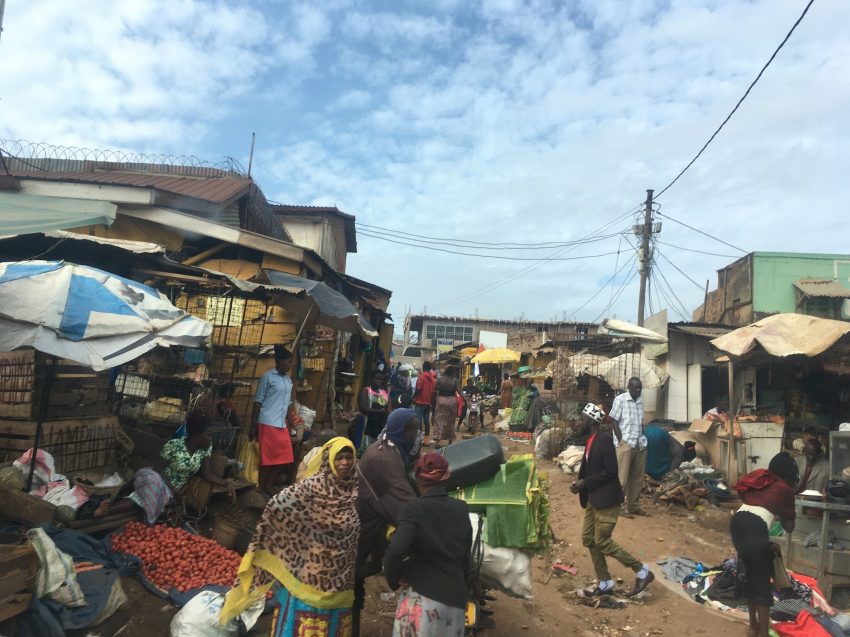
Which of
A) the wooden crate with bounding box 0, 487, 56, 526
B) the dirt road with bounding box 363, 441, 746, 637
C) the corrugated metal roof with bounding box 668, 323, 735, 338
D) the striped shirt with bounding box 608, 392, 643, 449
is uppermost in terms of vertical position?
the corrugated metal roof with bounding box 668, 323, 735, 338

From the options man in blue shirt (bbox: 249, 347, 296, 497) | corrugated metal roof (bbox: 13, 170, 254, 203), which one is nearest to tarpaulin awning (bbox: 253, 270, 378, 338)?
man in blue shirt (bbox: 249, 347, 296, 497)

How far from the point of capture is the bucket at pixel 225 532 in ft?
18.2

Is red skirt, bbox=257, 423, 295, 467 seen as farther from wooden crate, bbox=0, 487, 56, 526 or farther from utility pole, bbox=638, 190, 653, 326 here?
utility pole, bbox=638, 190, 653, 326

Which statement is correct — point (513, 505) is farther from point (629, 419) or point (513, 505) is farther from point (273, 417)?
point (629, 419)

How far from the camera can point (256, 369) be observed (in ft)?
29.9

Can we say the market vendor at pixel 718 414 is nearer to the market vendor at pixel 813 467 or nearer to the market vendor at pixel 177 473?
the market vendor at pixel 813 467

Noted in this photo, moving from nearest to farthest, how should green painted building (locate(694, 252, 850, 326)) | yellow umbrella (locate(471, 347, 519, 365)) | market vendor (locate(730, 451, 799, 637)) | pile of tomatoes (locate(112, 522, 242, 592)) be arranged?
market vendor (locate(730, 451, 799, 637)) < pile of tomatoes (locate(112, 522, 242, 592)) < green painted building (locate(694, 252, 850, 326)) < yellow umbrella (locate(471, 347, 519, 365))

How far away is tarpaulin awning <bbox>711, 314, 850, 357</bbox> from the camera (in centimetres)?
735

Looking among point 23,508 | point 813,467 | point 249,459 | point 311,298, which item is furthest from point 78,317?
point 813,467

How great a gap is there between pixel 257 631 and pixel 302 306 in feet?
14.8

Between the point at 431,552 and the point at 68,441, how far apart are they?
413 cm

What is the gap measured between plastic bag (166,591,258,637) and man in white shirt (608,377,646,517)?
580cm

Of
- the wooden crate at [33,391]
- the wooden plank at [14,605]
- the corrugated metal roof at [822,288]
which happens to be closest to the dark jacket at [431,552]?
the wooden plank at [14,605]

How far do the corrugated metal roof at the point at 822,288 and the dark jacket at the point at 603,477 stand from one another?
48.8 feet
